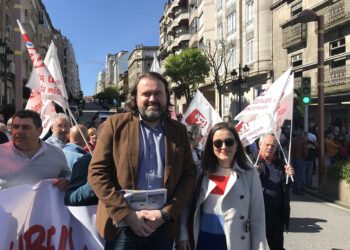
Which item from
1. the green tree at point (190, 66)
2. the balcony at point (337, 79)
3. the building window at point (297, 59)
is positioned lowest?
the balcony at point (337, 79)

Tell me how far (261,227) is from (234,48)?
38.9m

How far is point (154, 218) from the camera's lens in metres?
2.96

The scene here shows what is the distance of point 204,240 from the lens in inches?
133

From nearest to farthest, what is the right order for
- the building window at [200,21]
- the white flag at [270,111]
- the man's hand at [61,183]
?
1. the man's hand at [61,183]
2. the white flag at [270,111]
3. the building window at [200,21]

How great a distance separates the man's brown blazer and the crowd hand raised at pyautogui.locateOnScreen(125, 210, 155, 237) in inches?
2.0

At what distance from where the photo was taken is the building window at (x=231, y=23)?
41263mm

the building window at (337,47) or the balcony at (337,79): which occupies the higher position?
the building window at (337,47)

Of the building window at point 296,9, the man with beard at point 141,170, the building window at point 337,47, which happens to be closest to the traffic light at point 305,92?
the man with beard at point 141,170

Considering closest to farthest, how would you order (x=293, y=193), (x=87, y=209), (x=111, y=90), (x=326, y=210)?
(x=87, y=209), (x=326, y=210), (x=293, y=193), (x=111, y=90)

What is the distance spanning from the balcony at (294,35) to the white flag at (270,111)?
22.3 metres

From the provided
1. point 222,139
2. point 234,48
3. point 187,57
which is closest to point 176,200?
point 222,139

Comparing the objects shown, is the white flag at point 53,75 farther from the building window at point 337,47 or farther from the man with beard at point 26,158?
the building window at point 337,47

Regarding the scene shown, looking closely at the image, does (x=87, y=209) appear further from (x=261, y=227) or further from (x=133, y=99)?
(x=261, y=227)

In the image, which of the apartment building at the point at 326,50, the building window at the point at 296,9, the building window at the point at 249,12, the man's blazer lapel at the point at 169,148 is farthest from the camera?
the building window at the point at 249,12
